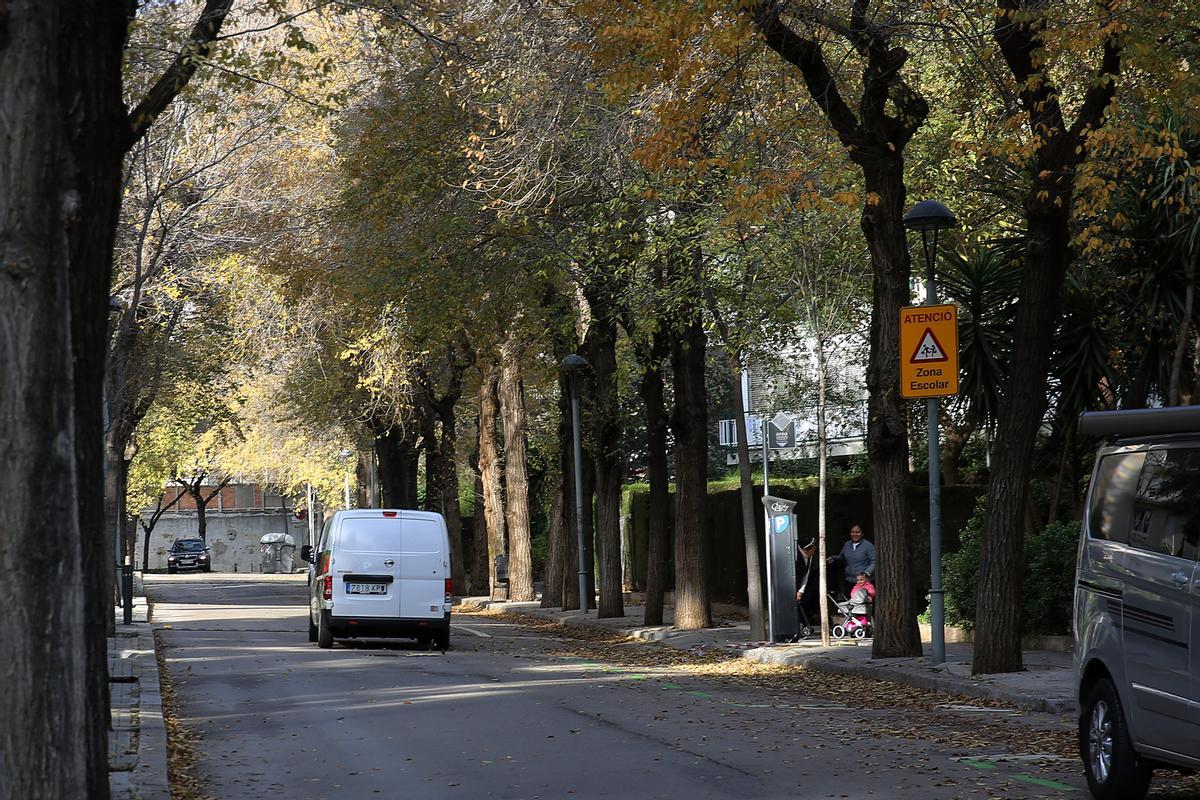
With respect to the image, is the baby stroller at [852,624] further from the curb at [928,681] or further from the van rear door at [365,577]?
the van rear door at [365,577]

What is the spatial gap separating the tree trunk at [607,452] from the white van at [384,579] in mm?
6811

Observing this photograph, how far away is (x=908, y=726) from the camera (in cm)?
1327

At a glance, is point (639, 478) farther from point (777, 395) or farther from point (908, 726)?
point (908, 726)

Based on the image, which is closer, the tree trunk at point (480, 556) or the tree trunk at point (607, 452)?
the tree trunk at point (607, 452)

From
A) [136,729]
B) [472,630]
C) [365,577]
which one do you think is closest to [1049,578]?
[365,577]

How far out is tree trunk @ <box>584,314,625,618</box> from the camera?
2936 cm

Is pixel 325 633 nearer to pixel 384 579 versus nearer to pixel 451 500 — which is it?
pixel 384 579

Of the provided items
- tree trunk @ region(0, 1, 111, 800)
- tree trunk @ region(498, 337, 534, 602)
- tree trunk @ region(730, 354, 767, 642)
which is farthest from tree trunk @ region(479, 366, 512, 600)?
tree trunk @ region(0, 1, 111, 800)

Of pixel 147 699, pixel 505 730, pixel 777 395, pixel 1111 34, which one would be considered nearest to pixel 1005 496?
pixel 1111 34

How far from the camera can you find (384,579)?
22.8 m

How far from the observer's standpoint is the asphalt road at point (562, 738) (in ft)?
33.3

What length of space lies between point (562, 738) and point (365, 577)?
10731 mm

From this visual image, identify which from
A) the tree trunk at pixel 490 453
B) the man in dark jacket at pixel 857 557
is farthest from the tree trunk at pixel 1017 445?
the tree trunk at pixel 490 453

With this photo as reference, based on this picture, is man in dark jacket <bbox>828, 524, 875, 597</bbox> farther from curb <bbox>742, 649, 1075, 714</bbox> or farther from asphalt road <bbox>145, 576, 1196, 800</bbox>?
asphalt road <bbox>145, 576, 1196, 800</bbox>
